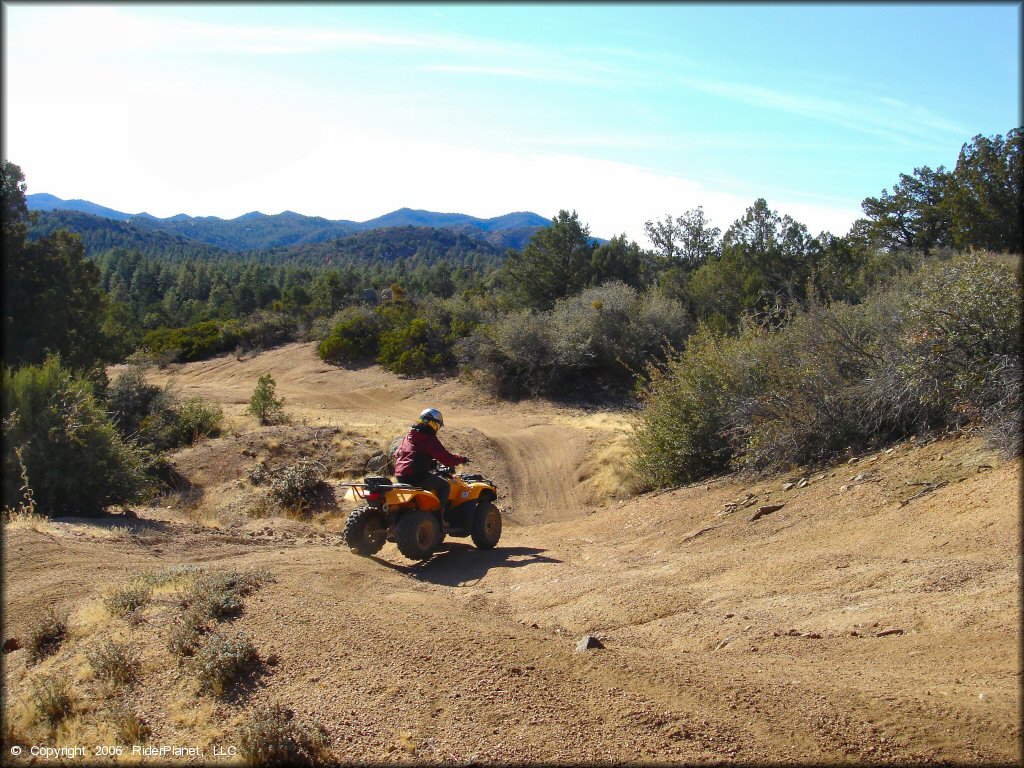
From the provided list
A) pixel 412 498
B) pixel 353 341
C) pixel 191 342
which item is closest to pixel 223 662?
pixel 412 498

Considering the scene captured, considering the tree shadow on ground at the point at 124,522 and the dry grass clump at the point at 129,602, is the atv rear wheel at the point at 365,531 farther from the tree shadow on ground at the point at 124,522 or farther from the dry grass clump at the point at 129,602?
the tree shadow on ground at the point at 124,522

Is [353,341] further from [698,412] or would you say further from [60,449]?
[698,412]

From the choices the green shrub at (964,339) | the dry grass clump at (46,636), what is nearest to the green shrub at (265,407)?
the dry grass clump at (46,636)

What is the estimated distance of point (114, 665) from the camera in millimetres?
5414

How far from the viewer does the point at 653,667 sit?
474cm

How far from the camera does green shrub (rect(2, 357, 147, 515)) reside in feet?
31.9

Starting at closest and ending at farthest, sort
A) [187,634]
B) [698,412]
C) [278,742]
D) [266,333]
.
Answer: [278,742], [187,634], [698,412], [266,333]

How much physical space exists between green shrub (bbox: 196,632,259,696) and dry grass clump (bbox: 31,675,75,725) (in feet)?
3.03

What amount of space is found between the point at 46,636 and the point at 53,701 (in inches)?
44.6

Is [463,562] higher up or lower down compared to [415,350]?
lower down

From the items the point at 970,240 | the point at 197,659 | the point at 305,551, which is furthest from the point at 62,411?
the point at 970,240

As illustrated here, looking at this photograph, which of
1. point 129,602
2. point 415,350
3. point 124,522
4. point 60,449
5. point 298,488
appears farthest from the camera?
point 415,350

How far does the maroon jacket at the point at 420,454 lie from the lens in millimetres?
8375

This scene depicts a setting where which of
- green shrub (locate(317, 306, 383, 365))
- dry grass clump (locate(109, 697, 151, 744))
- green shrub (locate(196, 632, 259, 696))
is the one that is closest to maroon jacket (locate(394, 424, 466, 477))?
green shrub (locate(196, 632, 259, 696))
